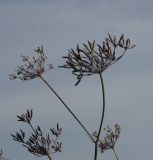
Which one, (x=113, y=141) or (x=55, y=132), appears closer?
(x=55, y=132)

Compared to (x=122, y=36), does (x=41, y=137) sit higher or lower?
lower

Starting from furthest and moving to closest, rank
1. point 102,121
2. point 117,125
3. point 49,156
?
point 117,125
point 49,156
point 102,121

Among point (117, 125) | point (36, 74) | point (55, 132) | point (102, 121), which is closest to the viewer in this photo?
point (102, 121)

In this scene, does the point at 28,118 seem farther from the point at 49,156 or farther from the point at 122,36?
the point at 122,36

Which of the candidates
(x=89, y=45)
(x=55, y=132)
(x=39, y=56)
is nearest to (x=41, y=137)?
(x=55, y=132)

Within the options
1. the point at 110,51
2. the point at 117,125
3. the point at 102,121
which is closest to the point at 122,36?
the point at 110,51

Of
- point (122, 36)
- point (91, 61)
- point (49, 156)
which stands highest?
point (122, 36)

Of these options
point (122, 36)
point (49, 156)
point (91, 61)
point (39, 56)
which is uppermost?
point (39, 56)

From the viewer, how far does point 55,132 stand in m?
12.3

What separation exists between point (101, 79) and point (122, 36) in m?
1.54

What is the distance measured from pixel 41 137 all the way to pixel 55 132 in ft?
5.04

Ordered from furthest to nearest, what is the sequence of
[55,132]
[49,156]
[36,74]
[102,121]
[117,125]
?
1. [117,125]
2. [36,74]
3. [55,132]
4. [49,156]
5. [102,121]

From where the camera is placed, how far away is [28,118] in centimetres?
1130

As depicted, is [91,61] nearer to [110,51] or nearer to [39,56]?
[110,51]
